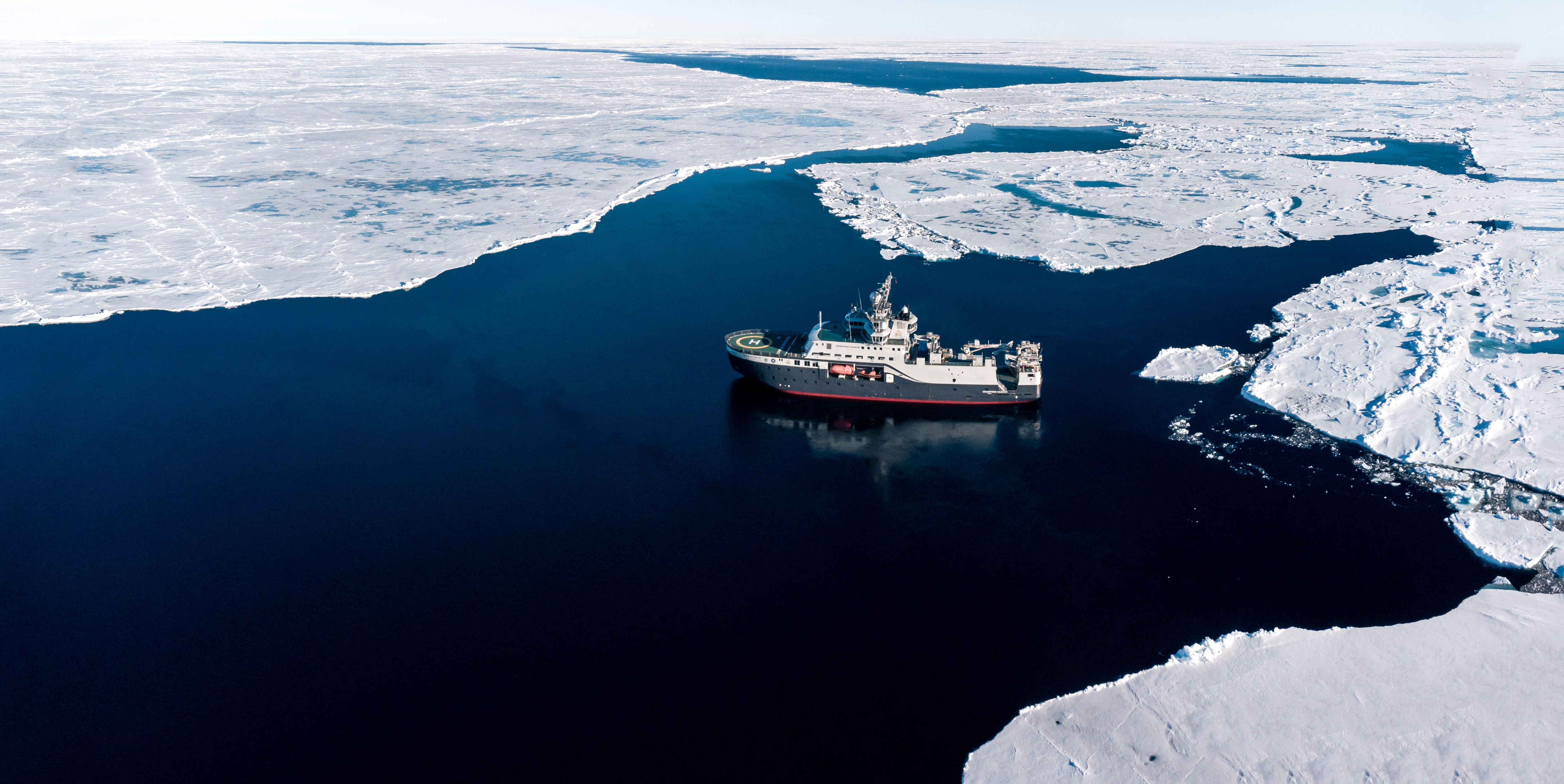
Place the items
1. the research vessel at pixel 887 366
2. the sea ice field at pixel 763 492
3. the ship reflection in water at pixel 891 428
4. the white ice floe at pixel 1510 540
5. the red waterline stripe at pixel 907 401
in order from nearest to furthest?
the sea ice field at pixel 763 492
the white ice floe at pixel 1510 540
the ship reflection in water at pixel 891 428
the research vessel at pixel 887 366
the red waterline stripe at pixel 907 401

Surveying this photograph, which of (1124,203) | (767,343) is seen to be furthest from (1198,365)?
(1124,203)

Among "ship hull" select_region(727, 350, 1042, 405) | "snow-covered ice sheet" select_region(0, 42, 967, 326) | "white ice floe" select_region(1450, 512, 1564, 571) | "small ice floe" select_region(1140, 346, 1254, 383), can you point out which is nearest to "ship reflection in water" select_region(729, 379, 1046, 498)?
"ship hull" select_region(727, 350, 1042, 405)

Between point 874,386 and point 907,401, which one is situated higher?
point 874,386

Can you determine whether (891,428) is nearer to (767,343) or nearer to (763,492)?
(767,343)

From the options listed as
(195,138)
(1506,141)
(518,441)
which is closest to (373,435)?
(518,441)

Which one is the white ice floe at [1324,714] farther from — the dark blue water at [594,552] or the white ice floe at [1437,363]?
the white ice floe at [1437,363]

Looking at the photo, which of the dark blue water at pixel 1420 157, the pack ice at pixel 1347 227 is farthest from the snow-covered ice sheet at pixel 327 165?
the dark blue water at pixel 1420 157
